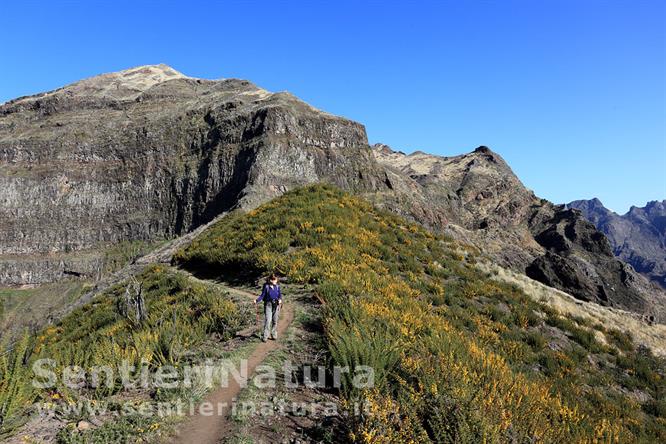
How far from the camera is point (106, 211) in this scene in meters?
112

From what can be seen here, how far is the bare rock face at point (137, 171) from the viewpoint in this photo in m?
100

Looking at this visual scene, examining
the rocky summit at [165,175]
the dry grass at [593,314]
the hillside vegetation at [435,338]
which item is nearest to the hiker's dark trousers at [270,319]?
the hillside vegetation at [435,338]

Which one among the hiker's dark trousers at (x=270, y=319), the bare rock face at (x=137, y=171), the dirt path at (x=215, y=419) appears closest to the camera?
the dirt path at (x=215, y=419)

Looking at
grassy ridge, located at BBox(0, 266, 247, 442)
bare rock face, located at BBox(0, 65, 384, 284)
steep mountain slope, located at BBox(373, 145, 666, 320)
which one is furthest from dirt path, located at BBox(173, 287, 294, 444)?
bare rock face, located at BBox(0, 65, 384, 284)

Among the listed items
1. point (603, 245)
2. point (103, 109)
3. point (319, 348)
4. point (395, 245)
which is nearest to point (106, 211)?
point (103, 109)

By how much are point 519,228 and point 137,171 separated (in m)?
148

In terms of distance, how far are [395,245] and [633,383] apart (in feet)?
37.6

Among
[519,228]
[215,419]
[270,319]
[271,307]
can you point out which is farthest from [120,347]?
[519,228]

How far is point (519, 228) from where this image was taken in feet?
517

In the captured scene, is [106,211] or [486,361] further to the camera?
[106,211]

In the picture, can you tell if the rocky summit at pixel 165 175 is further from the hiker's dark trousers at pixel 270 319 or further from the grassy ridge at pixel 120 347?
the hiker's dark trousers at pixel 270 319

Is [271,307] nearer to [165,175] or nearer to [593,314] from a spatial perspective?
[593,314]

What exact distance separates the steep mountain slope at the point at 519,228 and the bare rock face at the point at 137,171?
26.9 meters

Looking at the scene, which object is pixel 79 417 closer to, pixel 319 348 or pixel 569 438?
pixel 319 348
